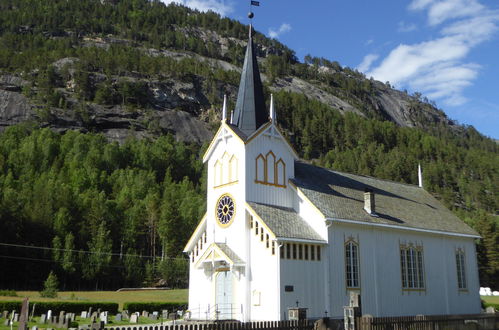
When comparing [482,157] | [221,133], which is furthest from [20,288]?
[482,157]

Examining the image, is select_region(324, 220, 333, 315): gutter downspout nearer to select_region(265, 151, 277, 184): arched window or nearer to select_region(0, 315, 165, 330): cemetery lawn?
select_region(265, 151, 277, 184): arched window

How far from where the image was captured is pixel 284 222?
2673cm

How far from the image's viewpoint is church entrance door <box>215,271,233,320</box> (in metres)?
26.9

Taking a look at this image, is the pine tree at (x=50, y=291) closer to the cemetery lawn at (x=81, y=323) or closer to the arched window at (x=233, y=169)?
the cemetery lawn at (x=81, y=323)

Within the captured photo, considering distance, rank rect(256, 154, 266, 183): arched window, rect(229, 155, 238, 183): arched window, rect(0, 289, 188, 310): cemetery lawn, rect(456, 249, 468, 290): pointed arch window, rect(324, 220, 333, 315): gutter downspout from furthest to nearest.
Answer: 1. rect(0, 289, 188, 310): cemetery lawn
2. rect(456, 249, 468, 290): pointed arch window
3. rect(229, 155, 238, 183): arched window
4. rect(256, 154, 266, 183): arched window
5. rect(324, 220, 333, 315): gutter downspout

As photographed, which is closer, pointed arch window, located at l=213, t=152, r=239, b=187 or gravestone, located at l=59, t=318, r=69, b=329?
gravestone, located at l=59, t=318, r=69, b=329

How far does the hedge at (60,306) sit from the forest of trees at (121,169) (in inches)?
1020

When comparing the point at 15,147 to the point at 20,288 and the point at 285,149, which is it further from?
the point at 285,149

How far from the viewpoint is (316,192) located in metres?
29.3

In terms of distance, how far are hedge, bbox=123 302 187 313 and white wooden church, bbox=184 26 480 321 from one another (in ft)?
31.1

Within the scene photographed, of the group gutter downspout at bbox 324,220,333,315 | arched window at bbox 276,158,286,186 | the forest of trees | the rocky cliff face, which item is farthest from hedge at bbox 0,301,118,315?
the rocky cliff face

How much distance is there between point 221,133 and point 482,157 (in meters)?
147

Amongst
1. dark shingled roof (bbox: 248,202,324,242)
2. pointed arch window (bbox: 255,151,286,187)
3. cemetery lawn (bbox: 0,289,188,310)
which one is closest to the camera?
dark shingled roof (bbox: 248,202,324,242)

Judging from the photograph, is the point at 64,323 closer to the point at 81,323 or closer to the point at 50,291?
the point at 81,323
